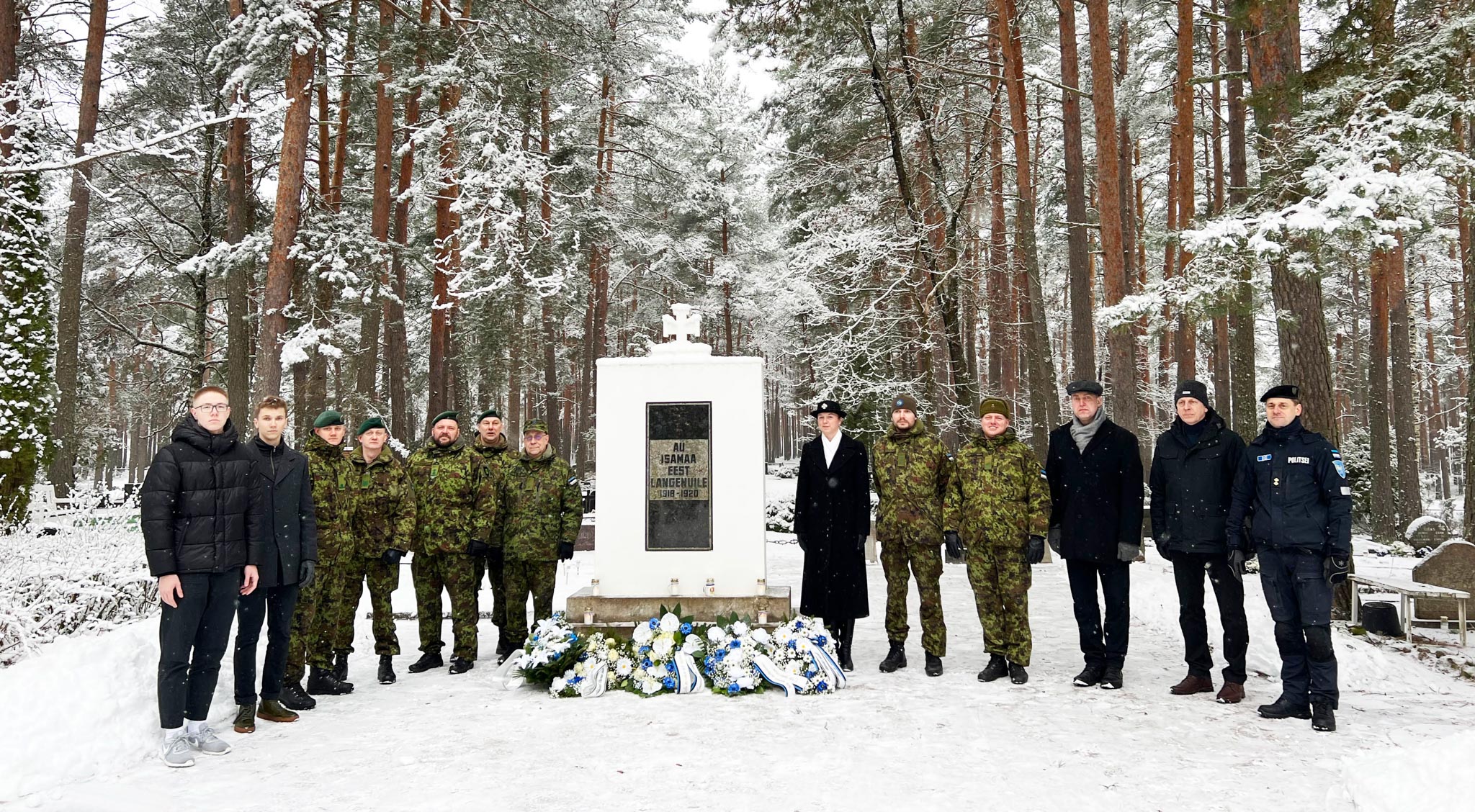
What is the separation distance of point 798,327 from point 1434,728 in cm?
1833

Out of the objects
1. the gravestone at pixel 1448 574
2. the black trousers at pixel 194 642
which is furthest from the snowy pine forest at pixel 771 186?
the black trousers at pixel 194 642

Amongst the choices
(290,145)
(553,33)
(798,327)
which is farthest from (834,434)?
(798,327)

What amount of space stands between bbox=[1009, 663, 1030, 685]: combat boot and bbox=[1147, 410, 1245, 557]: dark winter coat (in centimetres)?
120

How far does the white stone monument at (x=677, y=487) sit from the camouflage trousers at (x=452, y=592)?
73 cm

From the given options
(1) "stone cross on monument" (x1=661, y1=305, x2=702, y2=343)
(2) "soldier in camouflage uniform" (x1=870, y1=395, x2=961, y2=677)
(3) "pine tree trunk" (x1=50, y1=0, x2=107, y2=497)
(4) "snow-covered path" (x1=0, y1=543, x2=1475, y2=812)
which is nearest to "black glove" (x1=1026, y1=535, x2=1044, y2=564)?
(2) "soldier in camouflage uniform" (x1=870, y1=395, x2=961, y2=677)

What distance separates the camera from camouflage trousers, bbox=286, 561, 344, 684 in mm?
5207

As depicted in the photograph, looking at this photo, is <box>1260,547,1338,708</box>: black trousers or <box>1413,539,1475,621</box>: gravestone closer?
<box>1260,547,1338,708</box>: black trousers

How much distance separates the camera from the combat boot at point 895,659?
588 centimetres

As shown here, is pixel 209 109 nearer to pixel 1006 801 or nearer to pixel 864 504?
pixel 864 504

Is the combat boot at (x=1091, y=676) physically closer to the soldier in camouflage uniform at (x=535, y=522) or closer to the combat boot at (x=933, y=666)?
the combat boot at (x=933, y=666)

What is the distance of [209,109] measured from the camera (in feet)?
49.3

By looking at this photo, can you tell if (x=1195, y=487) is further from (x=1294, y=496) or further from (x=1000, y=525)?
(x=1000, y=525)

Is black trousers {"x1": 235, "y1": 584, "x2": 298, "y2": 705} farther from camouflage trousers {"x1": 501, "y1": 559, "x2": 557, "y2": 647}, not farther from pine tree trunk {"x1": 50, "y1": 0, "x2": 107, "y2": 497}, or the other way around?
pine tree trunk {"x1": 50, "y1": 0, "x2": 107, "y2": 497}

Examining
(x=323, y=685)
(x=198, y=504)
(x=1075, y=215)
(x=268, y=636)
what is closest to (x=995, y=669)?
(x=323, y=685)
